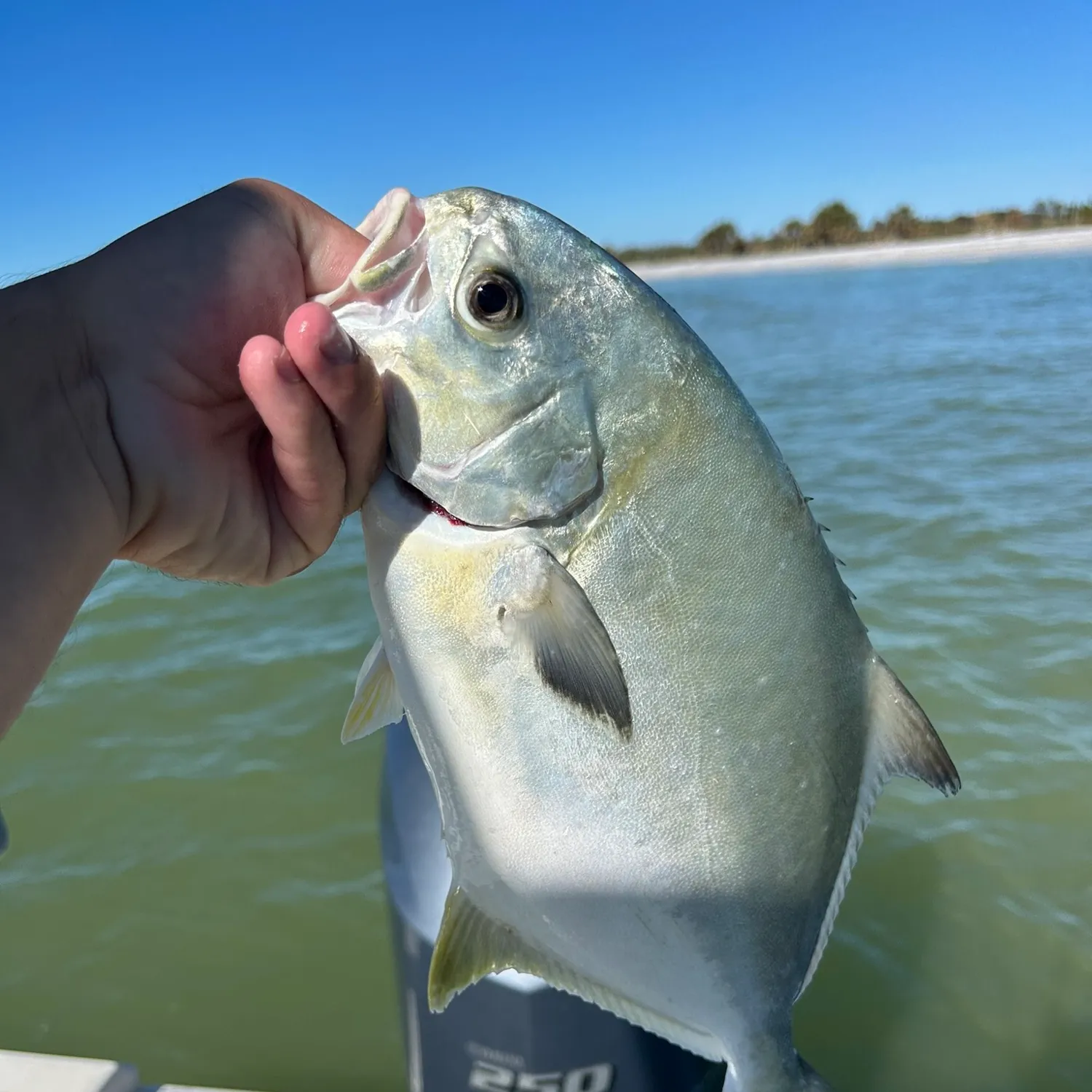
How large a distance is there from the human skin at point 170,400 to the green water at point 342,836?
6.65ft

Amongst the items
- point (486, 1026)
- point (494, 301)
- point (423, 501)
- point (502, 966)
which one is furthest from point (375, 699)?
point (486, 1026)

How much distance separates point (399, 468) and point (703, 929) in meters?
0.95

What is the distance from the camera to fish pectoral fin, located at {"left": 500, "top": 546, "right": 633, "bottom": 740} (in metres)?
1.32

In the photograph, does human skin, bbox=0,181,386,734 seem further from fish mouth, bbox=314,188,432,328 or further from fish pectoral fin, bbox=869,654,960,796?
fish pectoral fin, bbox=869,654,960,796

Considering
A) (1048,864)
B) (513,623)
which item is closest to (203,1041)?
(513,623)

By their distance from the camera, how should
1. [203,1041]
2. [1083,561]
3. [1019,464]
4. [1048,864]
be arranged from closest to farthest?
[203,1041] → [1048,864] → [1083,561] → [1019,464]

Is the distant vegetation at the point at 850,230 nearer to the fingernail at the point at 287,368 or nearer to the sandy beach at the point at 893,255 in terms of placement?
the sandy beach at the point at 893,255

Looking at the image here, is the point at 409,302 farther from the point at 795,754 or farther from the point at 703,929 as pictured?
the point at 703,929

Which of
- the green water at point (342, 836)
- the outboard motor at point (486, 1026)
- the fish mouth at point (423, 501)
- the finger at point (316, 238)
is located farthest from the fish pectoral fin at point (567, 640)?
the green water at point (342, 836)

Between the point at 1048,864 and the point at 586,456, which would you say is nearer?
the point at 586,456

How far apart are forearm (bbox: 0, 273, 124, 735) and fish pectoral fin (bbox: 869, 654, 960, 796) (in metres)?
1.36

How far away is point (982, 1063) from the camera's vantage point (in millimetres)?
2990

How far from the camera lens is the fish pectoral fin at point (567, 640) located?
132 cm

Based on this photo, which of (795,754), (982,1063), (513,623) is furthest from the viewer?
(982,1063)
